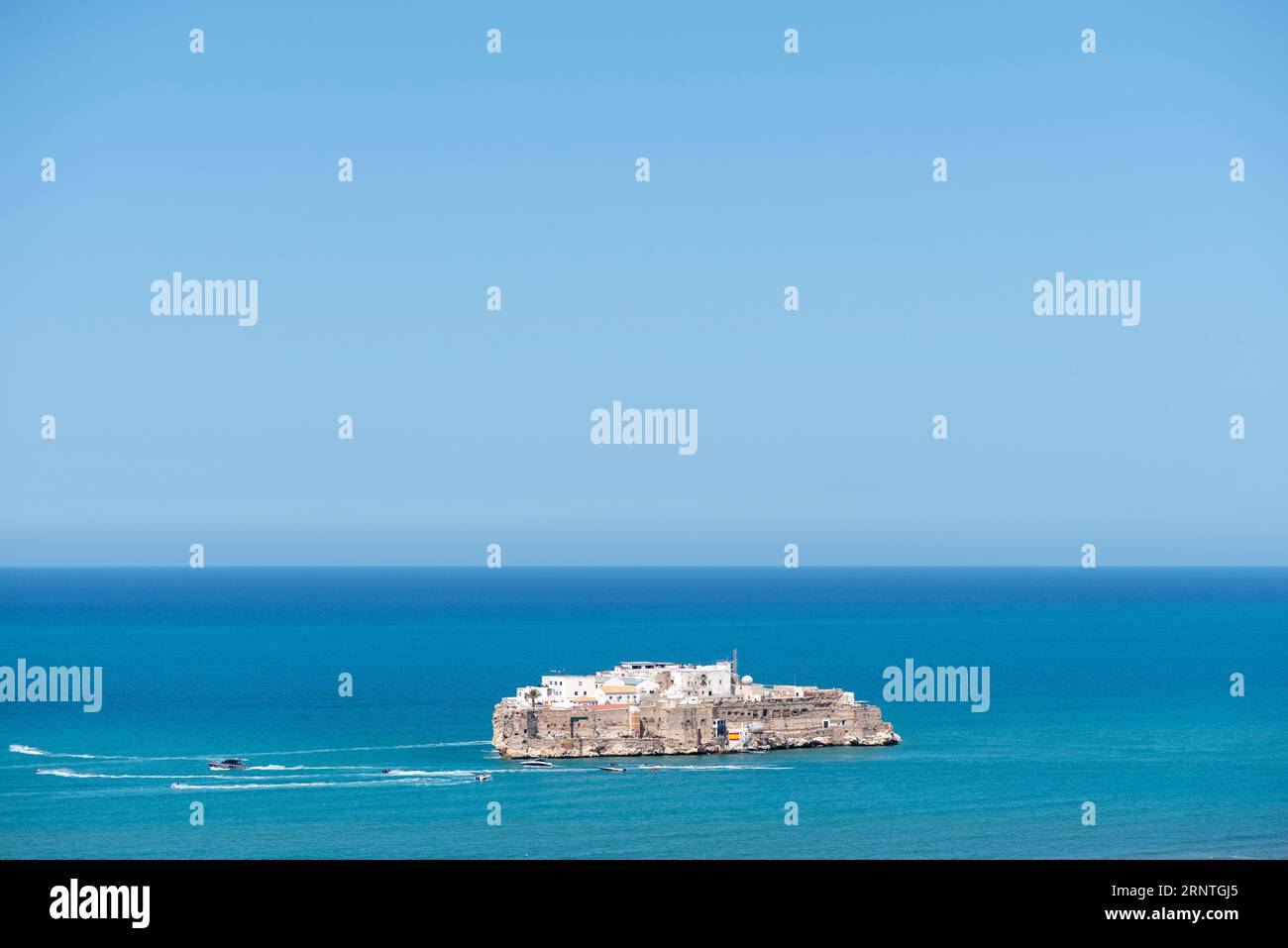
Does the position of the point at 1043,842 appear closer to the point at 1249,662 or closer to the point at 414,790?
the point at 414,790

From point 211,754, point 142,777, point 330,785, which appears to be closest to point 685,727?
point 330,785

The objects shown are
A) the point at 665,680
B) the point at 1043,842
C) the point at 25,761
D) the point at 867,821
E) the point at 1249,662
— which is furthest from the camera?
the point at 1249,662

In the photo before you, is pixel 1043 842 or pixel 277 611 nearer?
pixel 1043 842

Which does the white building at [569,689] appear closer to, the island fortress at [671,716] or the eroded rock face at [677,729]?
the island fortress at [671,716]

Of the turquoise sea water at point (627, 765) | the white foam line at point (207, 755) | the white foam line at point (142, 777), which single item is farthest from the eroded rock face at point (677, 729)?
the white foam line at point (142, 777)

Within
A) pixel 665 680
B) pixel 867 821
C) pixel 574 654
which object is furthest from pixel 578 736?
pixel 574 654
